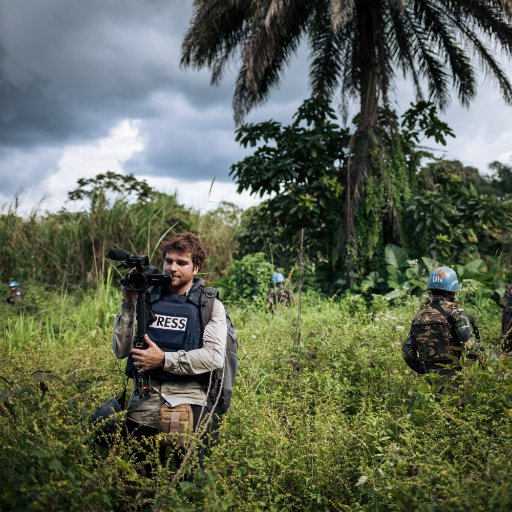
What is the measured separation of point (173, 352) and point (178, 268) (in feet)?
1.55

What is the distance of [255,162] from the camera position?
10891mm

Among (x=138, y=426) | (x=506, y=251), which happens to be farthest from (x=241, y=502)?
(x=506, y=251)

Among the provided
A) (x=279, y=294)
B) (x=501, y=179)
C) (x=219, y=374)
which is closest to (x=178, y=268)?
(x=219, y=374)

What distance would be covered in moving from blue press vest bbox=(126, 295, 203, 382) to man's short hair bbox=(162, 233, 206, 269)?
0.95ft

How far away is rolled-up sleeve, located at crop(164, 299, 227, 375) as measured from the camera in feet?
9.30

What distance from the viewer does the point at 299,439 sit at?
329 centimetres

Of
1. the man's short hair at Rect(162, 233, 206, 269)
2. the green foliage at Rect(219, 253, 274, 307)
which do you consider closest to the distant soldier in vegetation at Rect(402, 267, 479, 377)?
the man's short hair at Rect(162, 233, 206, 269)

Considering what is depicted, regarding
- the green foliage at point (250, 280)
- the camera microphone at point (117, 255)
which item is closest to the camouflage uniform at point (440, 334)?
the camera microphone at point (117, 255)

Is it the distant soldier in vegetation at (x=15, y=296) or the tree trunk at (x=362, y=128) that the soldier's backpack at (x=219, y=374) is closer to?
the distant soldier in vegetation at (x=15, y=296)

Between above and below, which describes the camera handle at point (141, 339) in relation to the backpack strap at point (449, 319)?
below

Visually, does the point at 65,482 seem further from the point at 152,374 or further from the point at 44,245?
the point at 44,245

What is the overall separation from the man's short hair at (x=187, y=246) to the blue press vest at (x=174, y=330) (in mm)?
289

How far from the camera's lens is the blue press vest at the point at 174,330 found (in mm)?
2949

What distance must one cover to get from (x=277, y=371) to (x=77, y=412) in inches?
103
